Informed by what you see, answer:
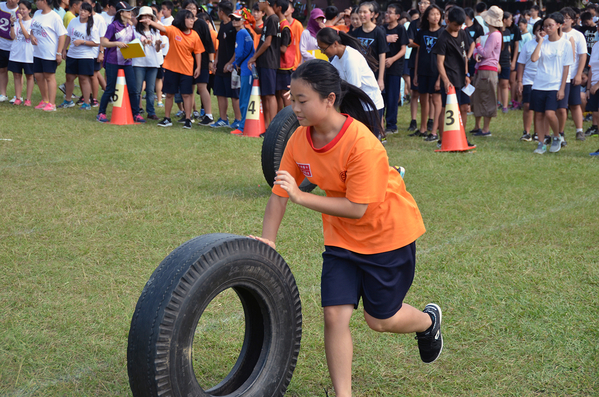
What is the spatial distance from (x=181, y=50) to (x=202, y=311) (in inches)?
361

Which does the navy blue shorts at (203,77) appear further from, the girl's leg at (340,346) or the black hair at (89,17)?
the girl's leg at (340,346)

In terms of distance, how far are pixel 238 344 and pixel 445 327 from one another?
130 cm

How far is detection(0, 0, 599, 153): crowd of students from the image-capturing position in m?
9.32

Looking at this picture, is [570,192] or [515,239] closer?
[515,239]

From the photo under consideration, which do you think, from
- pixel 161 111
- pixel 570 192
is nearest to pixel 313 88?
pixel 570 192

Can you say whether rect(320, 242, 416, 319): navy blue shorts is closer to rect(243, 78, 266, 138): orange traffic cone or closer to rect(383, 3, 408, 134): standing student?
rect(243, 78, 266, 138): orange traffic cone

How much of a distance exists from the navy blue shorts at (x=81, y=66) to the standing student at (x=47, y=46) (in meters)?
0.25

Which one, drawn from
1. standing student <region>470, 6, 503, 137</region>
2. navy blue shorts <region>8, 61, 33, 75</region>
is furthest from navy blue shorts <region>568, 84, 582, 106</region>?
navy blue shorts <region>8, 61, 33, 75</region>

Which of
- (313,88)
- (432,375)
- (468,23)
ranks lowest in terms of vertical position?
(432,375)

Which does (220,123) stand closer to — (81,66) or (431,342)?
(81,66)

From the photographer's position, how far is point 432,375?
3.22 metres

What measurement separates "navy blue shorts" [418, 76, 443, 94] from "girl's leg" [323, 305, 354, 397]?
26.0ft

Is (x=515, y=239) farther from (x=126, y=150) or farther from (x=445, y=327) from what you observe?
(x=126, y=150)

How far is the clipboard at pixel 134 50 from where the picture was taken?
430 inches
